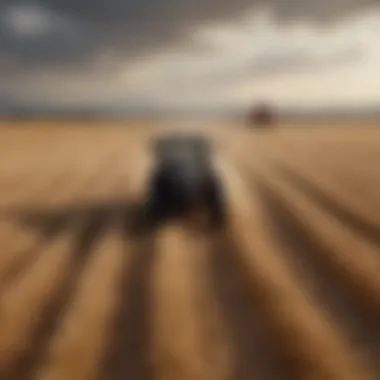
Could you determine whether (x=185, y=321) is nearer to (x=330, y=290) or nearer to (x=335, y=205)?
(x=330, y=290)

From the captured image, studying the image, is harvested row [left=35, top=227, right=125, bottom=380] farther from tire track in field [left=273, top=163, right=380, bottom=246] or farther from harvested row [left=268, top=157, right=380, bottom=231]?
harvested row [left=268, top=157, right=380, bottom=231]

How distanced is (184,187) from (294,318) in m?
3.78

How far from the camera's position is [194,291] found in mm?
6289

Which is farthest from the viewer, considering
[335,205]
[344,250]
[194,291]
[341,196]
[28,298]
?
[341,196]

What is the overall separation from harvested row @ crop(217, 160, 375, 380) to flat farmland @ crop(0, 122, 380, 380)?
15 mm

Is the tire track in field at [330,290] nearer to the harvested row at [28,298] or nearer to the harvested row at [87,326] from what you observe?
the harvested row at [87,326]

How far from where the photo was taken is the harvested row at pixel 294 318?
452 centimetres

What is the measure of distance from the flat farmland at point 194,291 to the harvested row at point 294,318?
0.02 metres

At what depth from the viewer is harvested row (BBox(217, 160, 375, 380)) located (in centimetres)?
452

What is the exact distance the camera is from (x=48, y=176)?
1596 cm

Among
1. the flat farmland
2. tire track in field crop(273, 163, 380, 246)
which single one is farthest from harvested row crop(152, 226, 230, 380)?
tire track in field crop(273, 163, 380, 246)

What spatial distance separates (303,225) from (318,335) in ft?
14.1

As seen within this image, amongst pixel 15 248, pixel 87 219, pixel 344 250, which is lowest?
pixel 87 219

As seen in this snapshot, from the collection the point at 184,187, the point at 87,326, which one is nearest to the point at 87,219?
the point at 184,187
